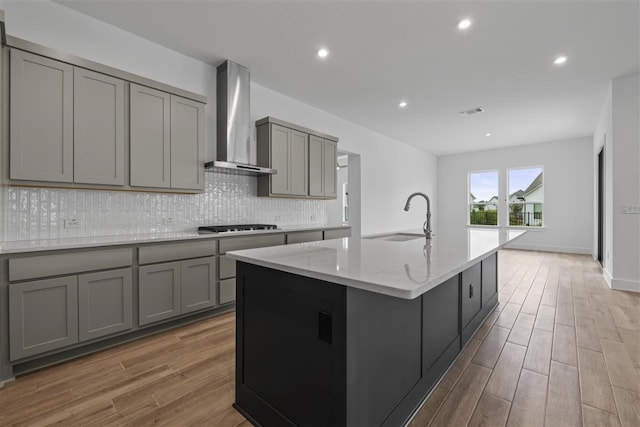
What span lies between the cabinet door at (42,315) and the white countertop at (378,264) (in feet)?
4.86

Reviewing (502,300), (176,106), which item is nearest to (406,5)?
(176,106)

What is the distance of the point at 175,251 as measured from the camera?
107 inches

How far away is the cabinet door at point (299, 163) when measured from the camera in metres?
4.22

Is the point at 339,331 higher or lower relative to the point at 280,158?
lower

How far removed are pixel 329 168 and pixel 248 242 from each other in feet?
7.04

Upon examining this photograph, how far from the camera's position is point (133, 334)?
8.32 feet

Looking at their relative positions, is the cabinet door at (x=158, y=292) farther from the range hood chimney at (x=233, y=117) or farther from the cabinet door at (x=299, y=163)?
the cabinet door at (x=299, y=163)

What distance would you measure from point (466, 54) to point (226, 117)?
2860 mm

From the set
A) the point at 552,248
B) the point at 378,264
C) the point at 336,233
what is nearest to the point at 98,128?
the point at 378,264

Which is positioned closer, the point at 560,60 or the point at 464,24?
the point at 464,24

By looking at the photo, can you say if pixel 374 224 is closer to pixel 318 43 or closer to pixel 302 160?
pixel 302 160

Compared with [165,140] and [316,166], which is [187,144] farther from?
[316,166]

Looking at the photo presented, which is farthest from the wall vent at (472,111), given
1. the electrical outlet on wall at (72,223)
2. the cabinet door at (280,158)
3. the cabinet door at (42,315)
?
the cabinet door at (42,315)

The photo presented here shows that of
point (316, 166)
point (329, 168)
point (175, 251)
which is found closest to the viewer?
point (175, 251)
